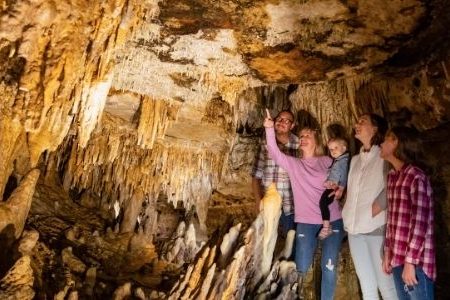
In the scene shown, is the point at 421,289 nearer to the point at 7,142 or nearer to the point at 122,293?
the point at 122,293

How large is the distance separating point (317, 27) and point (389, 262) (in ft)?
6.93

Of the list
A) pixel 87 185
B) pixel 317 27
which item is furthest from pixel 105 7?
→ pixel 87 185

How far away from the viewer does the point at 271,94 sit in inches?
241

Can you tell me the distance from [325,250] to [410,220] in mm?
998

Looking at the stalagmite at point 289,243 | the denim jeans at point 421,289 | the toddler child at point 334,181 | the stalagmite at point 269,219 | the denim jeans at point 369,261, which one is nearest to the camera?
the denim jeans at point 421,289

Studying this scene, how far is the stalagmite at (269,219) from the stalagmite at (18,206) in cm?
248

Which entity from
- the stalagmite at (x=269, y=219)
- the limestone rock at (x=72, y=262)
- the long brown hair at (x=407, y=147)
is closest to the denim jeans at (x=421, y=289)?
the long brown hair at (x=407, y=147)

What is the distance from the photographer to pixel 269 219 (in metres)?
4.14

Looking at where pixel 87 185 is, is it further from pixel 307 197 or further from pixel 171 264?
pixel 307 197

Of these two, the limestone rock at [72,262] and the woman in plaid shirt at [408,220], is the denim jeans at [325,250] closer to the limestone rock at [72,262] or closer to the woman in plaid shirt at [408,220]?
the woman in plaid shirt at [408,220]

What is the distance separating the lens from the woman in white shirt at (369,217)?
3211 millimetres

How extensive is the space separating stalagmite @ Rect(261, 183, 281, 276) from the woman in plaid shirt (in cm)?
125

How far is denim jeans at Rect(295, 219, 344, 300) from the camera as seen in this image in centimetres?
362

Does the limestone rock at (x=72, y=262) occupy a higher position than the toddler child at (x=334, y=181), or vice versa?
the toddler child at (x=334, y=181)
